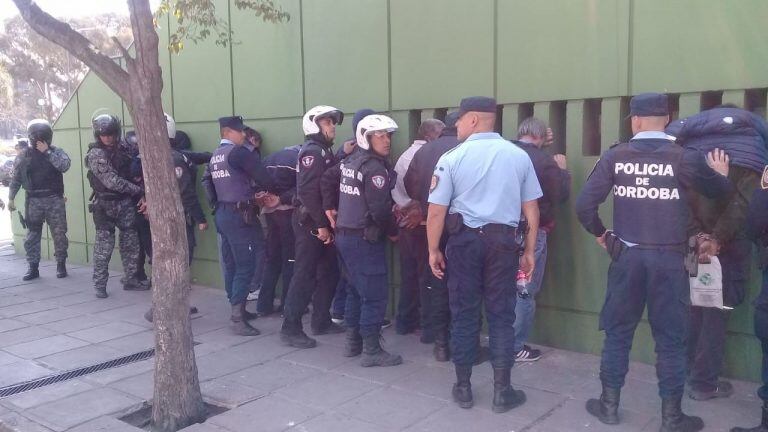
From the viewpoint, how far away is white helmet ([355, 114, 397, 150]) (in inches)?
196

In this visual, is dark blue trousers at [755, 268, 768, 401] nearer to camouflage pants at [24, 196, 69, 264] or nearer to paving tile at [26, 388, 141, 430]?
paving tile at [26, 388, 141, 430]

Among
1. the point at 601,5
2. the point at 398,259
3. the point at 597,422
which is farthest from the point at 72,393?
the point at 601,5

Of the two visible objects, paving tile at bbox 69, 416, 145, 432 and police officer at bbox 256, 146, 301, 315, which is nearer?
paving tile at bbox 69, 416, 145, 432

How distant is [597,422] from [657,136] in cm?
174

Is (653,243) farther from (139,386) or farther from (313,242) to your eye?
(139,386)

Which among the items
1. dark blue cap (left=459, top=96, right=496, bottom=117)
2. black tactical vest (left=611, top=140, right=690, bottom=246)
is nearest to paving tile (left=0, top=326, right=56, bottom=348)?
dark blue cap (left=459, top=96, right=496, bottom=117)

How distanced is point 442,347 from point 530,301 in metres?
0.78

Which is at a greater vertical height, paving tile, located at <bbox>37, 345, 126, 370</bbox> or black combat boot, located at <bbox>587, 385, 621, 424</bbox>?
black combat boot, located at <bbox>587, 385, 621, 424</bbox>

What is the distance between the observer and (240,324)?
20.6 ft

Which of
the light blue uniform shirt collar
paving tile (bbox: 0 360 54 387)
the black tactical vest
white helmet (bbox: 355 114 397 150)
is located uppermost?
white helmet (bbox: 355 114 397 150)

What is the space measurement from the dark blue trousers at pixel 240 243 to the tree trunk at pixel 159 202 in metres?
1.89

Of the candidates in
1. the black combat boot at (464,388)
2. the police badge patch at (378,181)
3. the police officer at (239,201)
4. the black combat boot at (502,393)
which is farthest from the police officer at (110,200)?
the black combat boot at (502,393)

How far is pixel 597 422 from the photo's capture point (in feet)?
13.3

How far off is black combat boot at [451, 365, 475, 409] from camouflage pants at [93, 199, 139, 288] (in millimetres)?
5184
